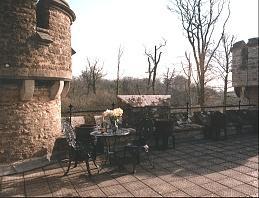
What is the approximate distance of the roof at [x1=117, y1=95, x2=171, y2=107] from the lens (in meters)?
10.4

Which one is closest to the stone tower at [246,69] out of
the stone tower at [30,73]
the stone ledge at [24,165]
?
the stone tower at [30,73]

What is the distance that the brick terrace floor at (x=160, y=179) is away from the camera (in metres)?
5.68

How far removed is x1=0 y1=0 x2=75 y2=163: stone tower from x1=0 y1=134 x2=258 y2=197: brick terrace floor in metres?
0.85

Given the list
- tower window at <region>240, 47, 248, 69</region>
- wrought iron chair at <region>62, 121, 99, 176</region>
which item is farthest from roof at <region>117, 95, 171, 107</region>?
tower window at <region>240, 47, 248, 69</region>

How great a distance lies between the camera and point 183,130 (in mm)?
10750

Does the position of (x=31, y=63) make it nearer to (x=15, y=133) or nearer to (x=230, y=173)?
(x=15, y=133)

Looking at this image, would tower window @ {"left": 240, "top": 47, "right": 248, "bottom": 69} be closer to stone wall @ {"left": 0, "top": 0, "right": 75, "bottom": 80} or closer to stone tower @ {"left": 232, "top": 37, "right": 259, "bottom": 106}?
stone tower @ {"left": 232, "top": 37, "right": 259, "bottom": 106}

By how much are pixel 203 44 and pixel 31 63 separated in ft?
61.7

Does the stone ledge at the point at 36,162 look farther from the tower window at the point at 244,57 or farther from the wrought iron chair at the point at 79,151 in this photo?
the tower window at the point at 244,57

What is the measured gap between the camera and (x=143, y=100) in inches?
423

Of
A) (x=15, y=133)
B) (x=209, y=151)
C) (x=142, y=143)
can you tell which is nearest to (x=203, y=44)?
(x=209, y=151)

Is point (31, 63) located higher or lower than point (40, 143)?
higher

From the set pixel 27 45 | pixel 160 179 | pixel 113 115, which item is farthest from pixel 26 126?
pixel 160 179

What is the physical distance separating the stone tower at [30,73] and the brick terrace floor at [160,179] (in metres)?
0.85
